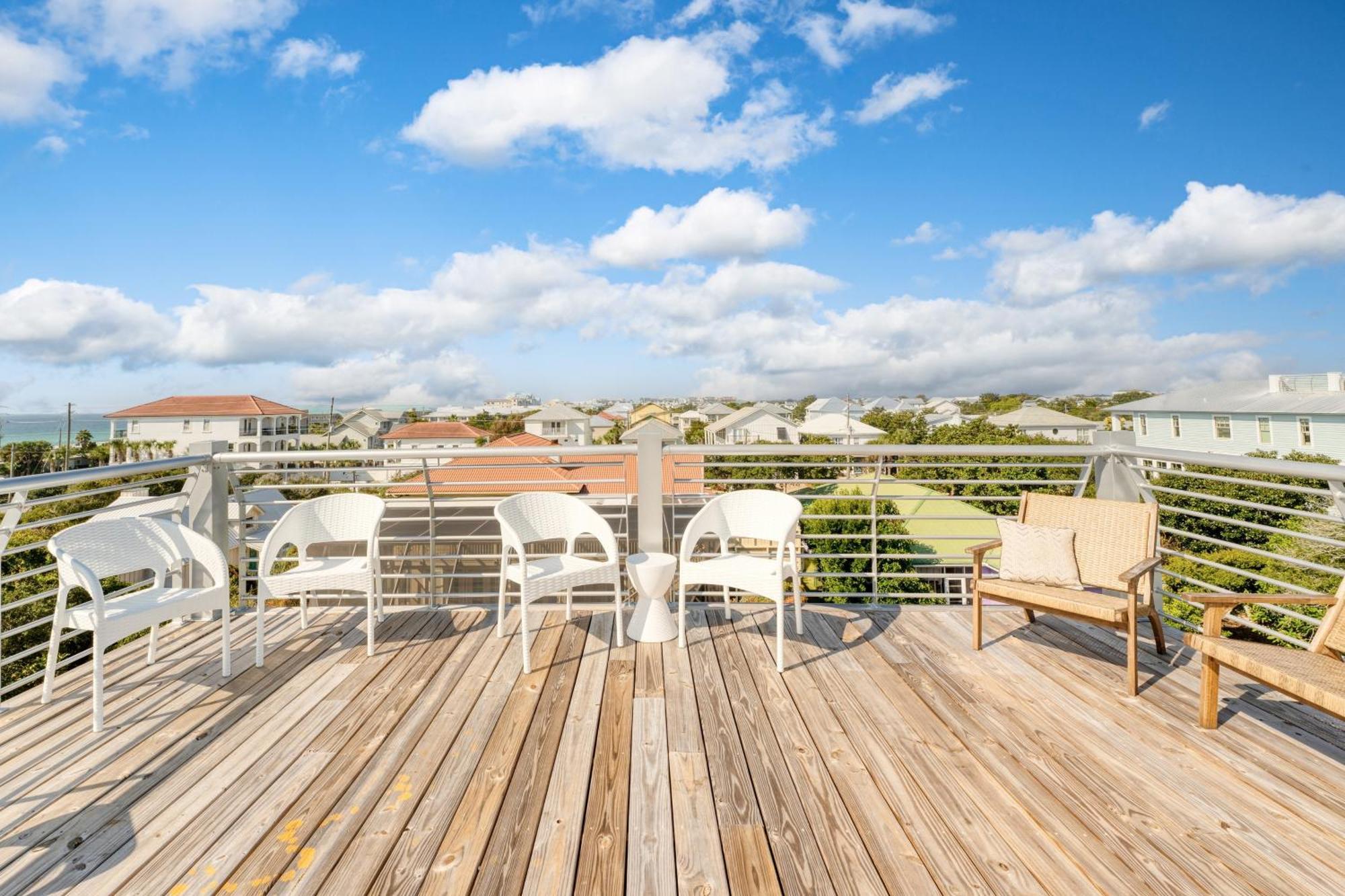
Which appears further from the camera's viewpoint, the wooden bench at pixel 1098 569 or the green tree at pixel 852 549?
the green tree at pixel 852 549

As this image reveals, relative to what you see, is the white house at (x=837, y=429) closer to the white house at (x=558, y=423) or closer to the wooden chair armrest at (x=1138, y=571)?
the white house at (x=558, y=423)

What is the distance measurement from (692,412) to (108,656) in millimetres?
62527

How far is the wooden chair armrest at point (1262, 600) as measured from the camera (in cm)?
236

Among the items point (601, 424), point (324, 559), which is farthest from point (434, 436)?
point (324, 559)

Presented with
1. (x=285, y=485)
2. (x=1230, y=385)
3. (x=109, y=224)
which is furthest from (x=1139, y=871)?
(x=1230, y=385)

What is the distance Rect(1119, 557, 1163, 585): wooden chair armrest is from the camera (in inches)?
110

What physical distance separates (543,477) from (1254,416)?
28316 mm

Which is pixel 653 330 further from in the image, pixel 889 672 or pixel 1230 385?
pixel 889 672

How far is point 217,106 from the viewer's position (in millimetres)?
11656

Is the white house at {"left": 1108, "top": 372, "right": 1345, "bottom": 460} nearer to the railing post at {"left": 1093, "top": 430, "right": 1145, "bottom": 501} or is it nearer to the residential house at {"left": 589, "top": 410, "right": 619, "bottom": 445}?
the railing post at {"left": 1093, "top": 430, "right": 1145, "bottom": 501}

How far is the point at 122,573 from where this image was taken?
9.55ft

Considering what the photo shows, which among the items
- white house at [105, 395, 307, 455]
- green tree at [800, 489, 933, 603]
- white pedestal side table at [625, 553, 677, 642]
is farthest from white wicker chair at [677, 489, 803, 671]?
white house at [105, 395, 307, 455]

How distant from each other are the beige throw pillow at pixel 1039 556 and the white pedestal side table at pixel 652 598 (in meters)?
1.95

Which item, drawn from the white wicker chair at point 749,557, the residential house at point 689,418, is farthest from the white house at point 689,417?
the white wicker chair at point 749,557
